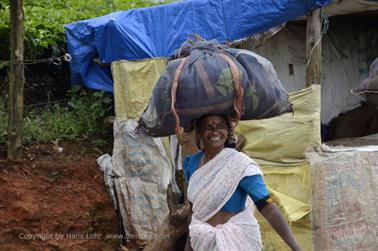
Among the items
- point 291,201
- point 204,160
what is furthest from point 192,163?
point 291,201

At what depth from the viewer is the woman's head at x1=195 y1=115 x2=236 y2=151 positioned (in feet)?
10.3

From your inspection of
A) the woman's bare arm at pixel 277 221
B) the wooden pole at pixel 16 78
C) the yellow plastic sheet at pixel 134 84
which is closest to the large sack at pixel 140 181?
the yellow plastic sheet at pixel 134 84

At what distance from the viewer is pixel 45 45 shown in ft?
23.2

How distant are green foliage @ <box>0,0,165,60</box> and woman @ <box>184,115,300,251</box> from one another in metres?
4.40

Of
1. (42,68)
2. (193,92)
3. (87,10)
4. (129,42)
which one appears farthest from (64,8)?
(193,92)

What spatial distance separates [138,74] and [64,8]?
3.27m

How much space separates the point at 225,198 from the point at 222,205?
4 cm

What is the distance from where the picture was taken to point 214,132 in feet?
10.3

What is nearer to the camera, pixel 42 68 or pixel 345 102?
pixel 42 68

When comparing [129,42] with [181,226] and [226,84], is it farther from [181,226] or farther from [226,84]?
[226,84]

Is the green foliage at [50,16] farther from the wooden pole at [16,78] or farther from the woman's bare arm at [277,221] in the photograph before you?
the woman's bare arm at [277,221]

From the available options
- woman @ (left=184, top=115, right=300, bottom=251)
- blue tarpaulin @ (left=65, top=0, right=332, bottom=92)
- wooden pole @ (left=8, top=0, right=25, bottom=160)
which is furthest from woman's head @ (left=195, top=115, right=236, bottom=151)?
wooden pole @ (left=8, top=0, right=25, bottom=160)

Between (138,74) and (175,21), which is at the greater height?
(175,21)

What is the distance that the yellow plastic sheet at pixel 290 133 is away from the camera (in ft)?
17.4
